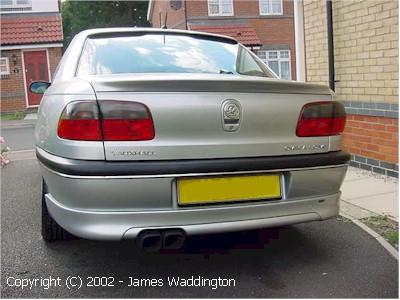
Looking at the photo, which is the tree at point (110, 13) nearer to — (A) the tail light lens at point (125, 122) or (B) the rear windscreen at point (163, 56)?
(B) the rear windscreen at point (163, 56)

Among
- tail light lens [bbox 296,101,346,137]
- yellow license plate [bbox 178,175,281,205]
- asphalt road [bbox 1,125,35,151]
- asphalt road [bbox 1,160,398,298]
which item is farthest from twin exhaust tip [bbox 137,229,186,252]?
asphalt road [bbox 1,125,35,151]

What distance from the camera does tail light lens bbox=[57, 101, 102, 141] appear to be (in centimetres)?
246

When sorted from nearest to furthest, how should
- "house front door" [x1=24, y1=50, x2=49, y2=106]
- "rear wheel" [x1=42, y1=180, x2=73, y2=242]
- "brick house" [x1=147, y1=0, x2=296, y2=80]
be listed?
"rear wheel" [x1=42, y1=180, x2=73, y2=242] < "house front door" [x1=24, y1=50, x2=49, y2=106] < "brick house" [x1=147, y1=0, x2=296, y2=80]

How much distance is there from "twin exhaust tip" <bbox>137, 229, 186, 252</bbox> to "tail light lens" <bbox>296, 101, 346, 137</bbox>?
923mm

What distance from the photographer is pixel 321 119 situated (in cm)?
288

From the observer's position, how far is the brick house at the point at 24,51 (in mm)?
19609

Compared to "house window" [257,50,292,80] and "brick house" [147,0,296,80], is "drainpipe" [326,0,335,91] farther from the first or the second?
"house window" [257,50,292,80]

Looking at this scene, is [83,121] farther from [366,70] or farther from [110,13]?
[110,13]

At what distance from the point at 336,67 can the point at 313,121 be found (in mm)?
3767

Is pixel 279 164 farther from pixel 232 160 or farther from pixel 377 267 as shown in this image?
pixel 377 267

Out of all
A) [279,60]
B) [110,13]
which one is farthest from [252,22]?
[110,13]

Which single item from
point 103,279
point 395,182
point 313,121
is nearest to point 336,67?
point 395,182

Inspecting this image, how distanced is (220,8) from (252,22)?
1.63 m

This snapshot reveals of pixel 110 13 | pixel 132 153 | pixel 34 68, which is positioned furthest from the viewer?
pixel 110 13
